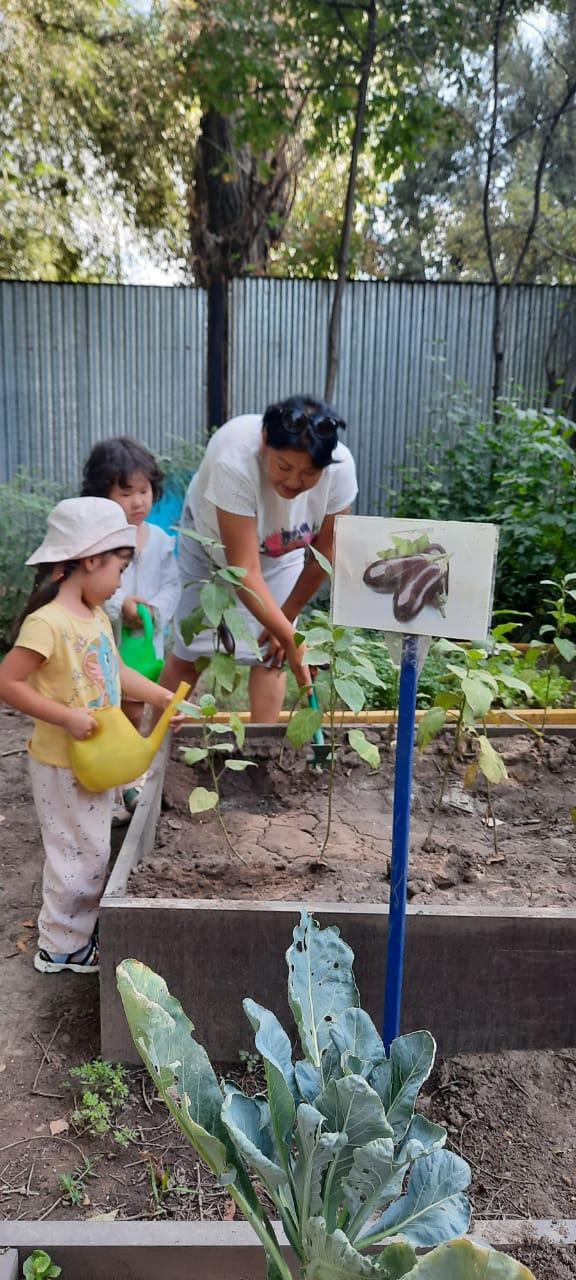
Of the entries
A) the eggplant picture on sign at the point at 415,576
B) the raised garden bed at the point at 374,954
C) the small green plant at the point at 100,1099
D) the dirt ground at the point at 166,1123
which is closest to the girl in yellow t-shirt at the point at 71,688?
the dirt ground at the point at 166,1123

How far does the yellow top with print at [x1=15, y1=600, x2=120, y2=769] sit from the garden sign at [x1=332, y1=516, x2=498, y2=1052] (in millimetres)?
927

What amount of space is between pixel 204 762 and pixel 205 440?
497 cm

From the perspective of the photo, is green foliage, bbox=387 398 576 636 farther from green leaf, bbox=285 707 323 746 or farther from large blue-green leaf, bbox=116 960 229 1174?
large blue-green leaf, bbox=116 960 229 1174

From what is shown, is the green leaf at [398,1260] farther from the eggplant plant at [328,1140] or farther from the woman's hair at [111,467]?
the woman's hair at [111,467]

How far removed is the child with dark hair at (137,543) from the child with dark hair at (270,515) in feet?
0.28

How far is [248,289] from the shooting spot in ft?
24.5

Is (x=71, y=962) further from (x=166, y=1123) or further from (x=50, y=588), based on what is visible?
(x=50, y=588)

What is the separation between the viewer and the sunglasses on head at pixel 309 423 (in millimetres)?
2631

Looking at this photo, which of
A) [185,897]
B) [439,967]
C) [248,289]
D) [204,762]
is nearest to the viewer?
[439,967]

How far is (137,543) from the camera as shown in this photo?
3357 mm

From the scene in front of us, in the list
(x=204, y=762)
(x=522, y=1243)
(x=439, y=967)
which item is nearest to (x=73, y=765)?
(x=204, y=762)

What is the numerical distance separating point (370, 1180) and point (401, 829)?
643mm

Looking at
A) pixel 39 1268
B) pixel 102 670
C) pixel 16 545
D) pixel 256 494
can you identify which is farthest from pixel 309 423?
pixel 16 545

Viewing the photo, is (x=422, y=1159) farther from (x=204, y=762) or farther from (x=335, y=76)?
(x=335, y=76)
